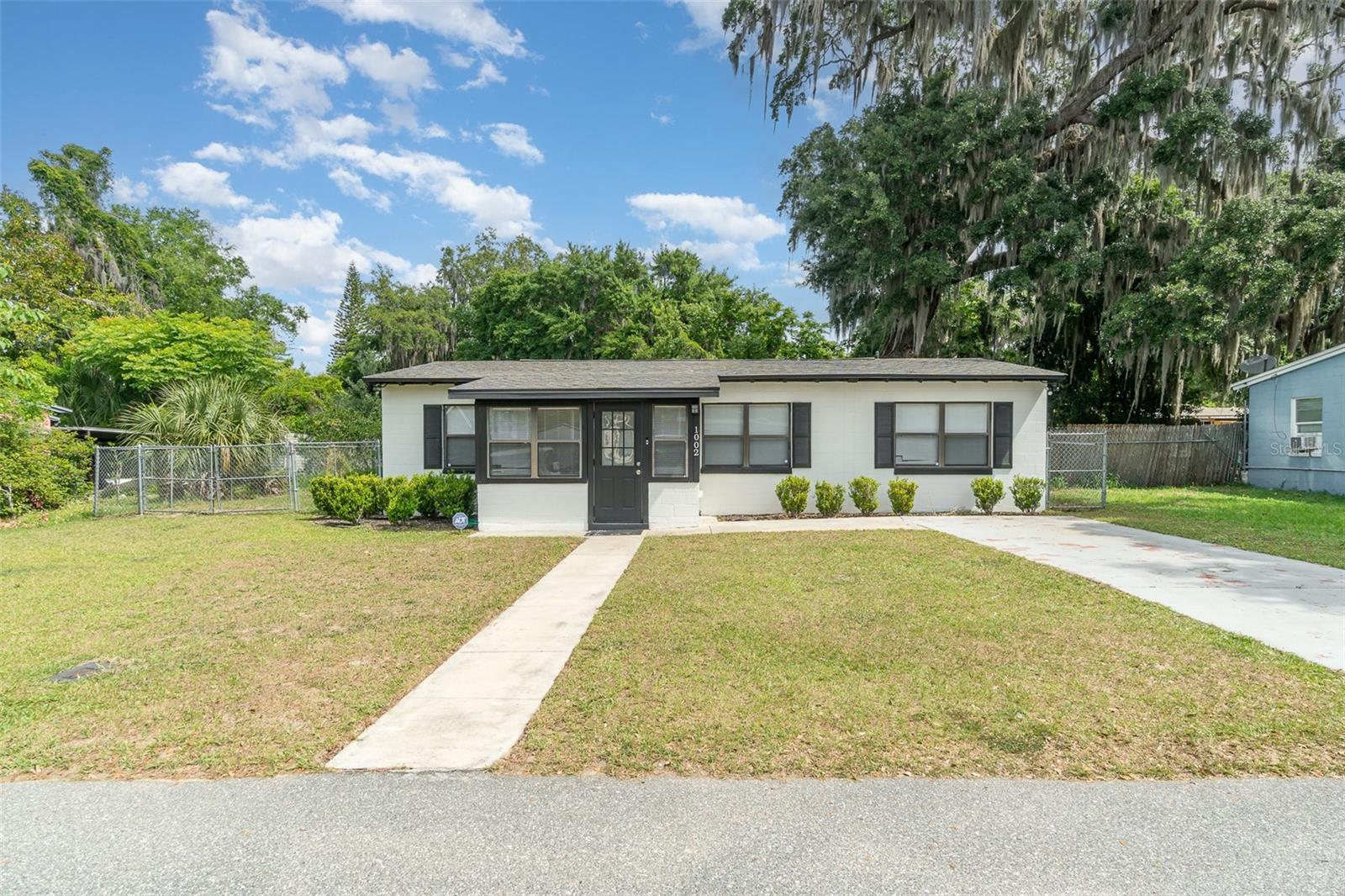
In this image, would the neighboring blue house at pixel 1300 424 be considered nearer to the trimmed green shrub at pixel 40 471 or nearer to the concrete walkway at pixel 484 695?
the concrete walkway at pixel 484 695

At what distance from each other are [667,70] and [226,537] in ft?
49.9

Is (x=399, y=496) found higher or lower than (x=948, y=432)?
lower

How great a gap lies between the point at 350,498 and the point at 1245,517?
51.8 ft

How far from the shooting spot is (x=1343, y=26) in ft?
50.8

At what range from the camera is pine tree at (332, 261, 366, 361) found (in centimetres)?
4261

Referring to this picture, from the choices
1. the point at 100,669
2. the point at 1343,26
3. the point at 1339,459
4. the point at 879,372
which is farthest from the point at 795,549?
the point at 1343,26

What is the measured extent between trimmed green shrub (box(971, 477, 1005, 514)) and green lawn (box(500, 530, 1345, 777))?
5.99 meters

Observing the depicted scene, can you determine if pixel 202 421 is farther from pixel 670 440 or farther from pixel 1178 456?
pixel 1178 456

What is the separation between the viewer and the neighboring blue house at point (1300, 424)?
593 inches

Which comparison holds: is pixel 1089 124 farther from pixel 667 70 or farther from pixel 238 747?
pixel 238 747

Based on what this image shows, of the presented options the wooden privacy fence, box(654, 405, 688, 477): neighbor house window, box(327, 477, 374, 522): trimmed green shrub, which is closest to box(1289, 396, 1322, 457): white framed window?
the wooden privacy fence

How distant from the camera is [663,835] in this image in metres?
2.73

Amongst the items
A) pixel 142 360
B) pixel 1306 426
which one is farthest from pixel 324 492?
pixel 1306 426

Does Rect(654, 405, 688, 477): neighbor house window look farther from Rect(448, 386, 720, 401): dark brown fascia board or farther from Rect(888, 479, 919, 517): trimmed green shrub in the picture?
Rect(888, 479, 919, 517): trimmed green shrub
